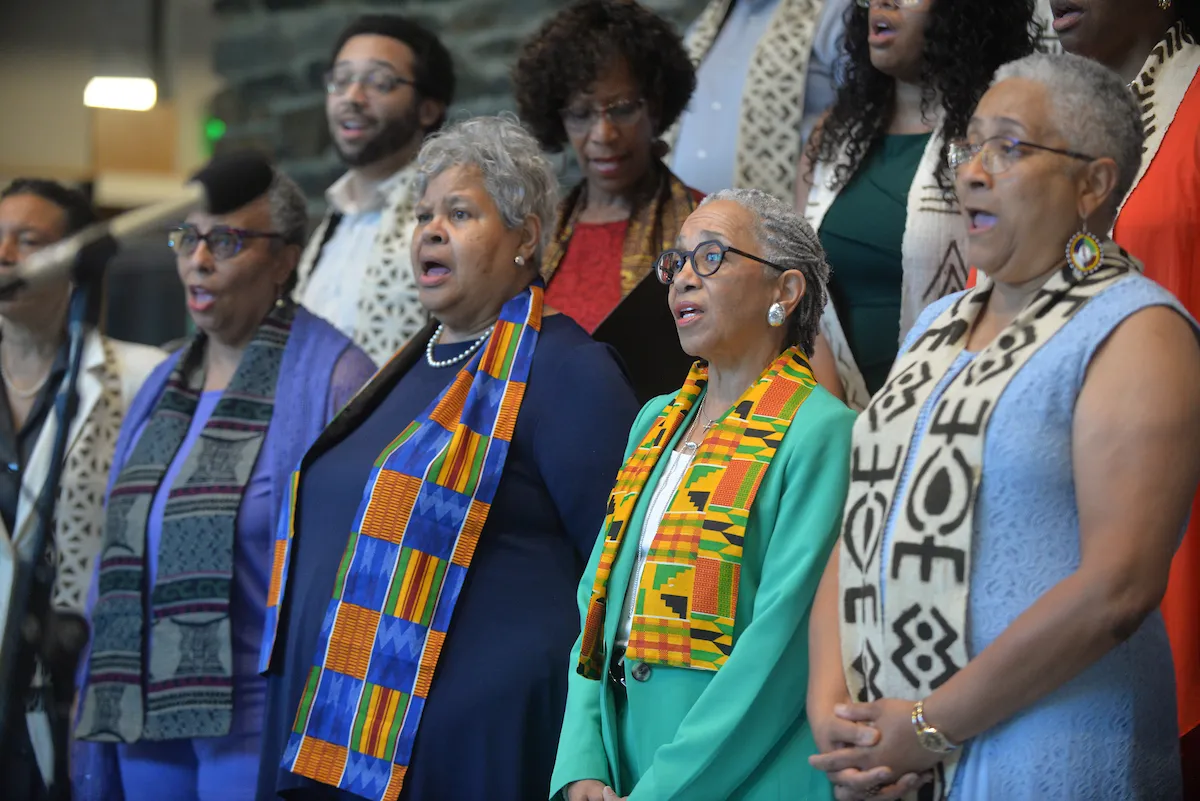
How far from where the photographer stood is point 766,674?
2.15m

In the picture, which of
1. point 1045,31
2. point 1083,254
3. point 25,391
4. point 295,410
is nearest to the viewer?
point 1083,254

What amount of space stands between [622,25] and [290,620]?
1.59m

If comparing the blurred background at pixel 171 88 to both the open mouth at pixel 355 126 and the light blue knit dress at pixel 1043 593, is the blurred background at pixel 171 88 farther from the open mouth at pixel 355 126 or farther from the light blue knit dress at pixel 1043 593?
the light blue knit dress at pixel 1043 593

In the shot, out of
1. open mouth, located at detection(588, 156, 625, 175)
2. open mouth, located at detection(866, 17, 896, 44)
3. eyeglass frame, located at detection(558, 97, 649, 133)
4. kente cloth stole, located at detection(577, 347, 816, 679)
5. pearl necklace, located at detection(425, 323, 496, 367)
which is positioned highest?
open mouth, located at detection(866, 17, 896, 44)

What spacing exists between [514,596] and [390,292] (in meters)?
1.39

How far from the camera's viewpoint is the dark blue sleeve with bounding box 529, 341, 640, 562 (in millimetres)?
2732

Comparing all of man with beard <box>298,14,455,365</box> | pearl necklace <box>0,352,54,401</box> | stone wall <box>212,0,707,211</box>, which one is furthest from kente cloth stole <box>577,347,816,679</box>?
stone wall <box>212,0,707,211</box>

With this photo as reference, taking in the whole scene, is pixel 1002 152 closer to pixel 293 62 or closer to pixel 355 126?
pixel 355 126

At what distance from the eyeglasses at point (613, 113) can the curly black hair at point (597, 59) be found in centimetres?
4

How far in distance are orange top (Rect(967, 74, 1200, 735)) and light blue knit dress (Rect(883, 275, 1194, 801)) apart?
1.24 feet

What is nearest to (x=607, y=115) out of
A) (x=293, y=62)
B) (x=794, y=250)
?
(x=794, y=250)

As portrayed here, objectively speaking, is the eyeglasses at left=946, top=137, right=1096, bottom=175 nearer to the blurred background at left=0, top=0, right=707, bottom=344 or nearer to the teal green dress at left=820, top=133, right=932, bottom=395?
the teal green dress at left=820, top=133, right=932, bottom=395

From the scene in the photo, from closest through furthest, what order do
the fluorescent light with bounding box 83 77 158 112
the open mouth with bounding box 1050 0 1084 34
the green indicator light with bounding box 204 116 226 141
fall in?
1. the open mouth with bounding box 1050 0 1084 34
2. the fluorescent light with bounding box 83 77 158 112
3. the green indicator light with bounding box 204 116 226 141

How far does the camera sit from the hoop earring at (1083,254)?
2.01m
